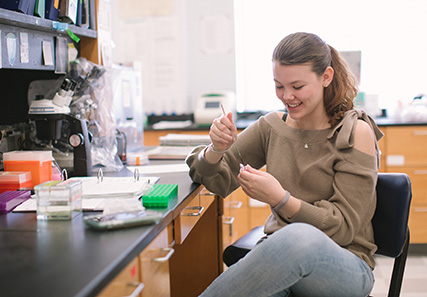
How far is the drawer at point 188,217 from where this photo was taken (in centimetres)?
132

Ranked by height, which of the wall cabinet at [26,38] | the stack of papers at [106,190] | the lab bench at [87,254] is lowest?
the lab bench at [87,254]

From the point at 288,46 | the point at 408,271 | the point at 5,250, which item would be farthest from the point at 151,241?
the point at 408,271

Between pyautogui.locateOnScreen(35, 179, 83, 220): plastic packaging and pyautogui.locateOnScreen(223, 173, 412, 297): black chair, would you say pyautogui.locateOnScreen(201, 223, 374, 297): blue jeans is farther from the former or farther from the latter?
pyautogui.locateOnScreen(35, 179, 83, 220): plastic packaging

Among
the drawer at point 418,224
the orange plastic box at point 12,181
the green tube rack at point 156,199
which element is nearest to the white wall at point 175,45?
the drawer at point 418,224

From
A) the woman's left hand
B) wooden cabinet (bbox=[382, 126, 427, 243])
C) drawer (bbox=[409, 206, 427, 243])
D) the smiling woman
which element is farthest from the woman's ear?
the smiling woman

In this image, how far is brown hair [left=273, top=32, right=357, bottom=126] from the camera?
1.41 m

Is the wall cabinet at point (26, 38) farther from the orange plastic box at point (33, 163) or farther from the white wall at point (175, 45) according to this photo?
the white wall at point (175, 45)

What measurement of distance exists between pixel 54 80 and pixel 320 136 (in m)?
1.14

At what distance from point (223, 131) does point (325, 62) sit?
0.38 meters

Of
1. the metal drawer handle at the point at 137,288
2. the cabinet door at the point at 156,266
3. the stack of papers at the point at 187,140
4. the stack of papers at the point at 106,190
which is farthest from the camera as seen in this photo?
the stack of papers at the point at 187,140

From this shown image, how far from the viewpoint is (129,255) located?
92cm

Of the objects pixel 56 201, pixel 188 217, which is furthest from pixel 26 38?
pixel 188 217

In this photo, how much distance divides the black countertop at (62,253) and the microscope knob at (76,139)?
1.73ft

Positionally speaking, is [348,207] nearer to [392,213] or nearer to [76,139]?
[392,213]
